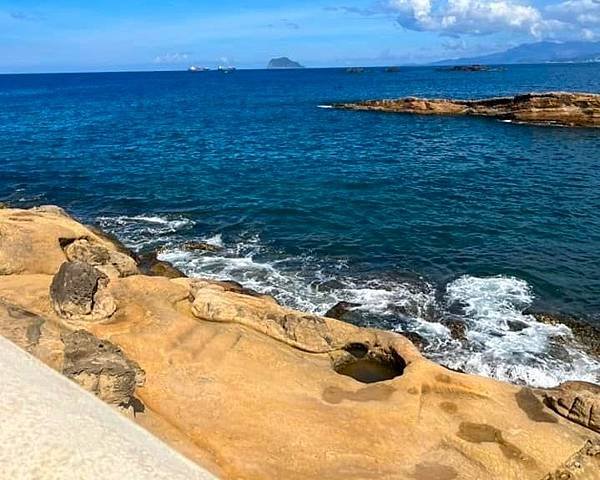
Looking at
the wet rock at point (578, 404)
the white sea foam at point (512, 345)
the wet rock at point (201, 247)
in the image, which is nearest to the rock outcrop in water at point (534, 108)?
the white sea foam at point (512, 345)

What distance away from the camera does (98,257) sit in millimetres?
20422

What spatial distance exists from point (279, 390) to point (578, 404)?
7335 millimetres

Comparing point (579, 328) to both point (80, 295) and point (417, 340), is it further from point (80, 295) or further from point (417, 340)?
point (80, 295)

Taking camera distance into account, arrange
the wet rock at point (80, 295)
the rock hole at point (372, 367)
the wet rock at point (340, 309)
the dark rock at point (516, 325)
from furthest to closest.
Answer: the wet rock at point (340, 309), the dark rock at point (516, 325), the rock hole at point (372, 367), the wet rock at point (80, 295)

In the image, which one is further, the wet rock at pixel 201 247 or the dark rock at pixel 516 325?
the wet rock at pixel 201 247

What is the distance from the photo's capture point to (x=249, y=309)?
656 inches

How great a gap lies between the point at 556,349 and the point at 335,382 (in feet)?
32.4

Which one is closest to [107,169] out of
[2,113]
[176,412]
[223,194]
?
[223,194]

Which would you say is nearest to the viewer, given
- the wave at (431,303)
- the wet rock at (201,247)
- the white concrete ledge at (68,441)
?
the white concrete ledge at (68,441)

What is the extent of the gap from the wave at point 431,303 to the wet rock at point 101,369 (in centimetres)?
1066

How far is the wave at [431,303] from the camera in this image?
18609 mm

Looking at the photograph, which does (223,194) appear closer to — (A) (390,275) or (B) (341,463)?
(A) (390,275)

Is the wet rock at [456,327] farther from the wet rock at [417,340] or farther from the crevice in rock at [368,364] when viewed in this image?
the crevice in rock at [368,364]

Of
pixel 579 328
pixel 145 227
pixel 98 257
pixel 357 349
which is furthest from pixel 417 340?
pixel 145 227
